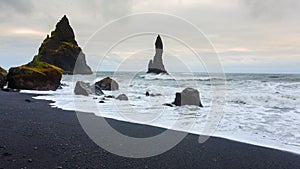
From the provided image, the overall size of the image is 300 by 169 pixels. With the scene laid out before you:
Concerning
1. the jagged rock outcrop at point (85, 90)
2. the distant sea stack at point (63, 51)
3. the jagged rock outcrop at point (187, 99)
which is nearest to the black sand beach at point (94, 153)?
the jagged rock outcrop at point (187, 99)

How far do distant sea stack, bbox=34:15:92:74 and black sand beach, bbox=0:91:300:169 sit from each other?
51.2m

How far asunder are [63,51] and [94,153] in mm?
60771

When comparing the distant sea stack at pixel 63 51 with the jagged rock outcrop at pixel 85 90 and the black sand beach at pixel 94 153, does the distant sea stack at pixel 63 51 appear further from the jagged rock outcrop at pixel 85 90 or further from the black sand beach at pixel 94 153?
the black sand beach at pixel 94 153

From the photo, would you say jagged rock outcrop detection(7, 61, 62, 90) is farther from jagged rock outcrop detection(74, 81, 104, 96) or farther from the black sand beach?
the black sand beach

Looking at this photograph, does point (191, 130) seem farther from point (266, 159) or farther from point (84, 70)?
point (84, 70)

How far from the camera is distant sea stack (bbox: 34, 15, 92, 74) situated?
2322 inches

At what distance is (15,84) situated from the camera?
17.3 meters

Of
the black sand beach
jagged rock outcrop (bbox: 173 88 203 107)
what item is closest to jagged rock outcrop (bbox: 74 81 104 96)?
jagged rock outcrop (bbox: 173 88 203 107)

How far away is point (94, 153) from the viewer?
4.50 m

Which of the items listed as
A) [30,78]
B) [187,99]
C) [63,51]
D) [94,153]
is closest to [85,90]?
[30,78]

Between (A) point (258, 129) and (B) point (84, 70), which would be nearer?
(A) point (258, 129)

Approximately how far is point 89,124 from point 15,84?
12518 millimetres

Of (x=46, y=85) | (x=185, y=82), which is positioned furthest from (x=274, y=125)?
(x=185, y=82)

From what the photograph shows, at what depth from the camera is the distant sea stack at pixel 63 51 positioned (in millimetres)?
58969
